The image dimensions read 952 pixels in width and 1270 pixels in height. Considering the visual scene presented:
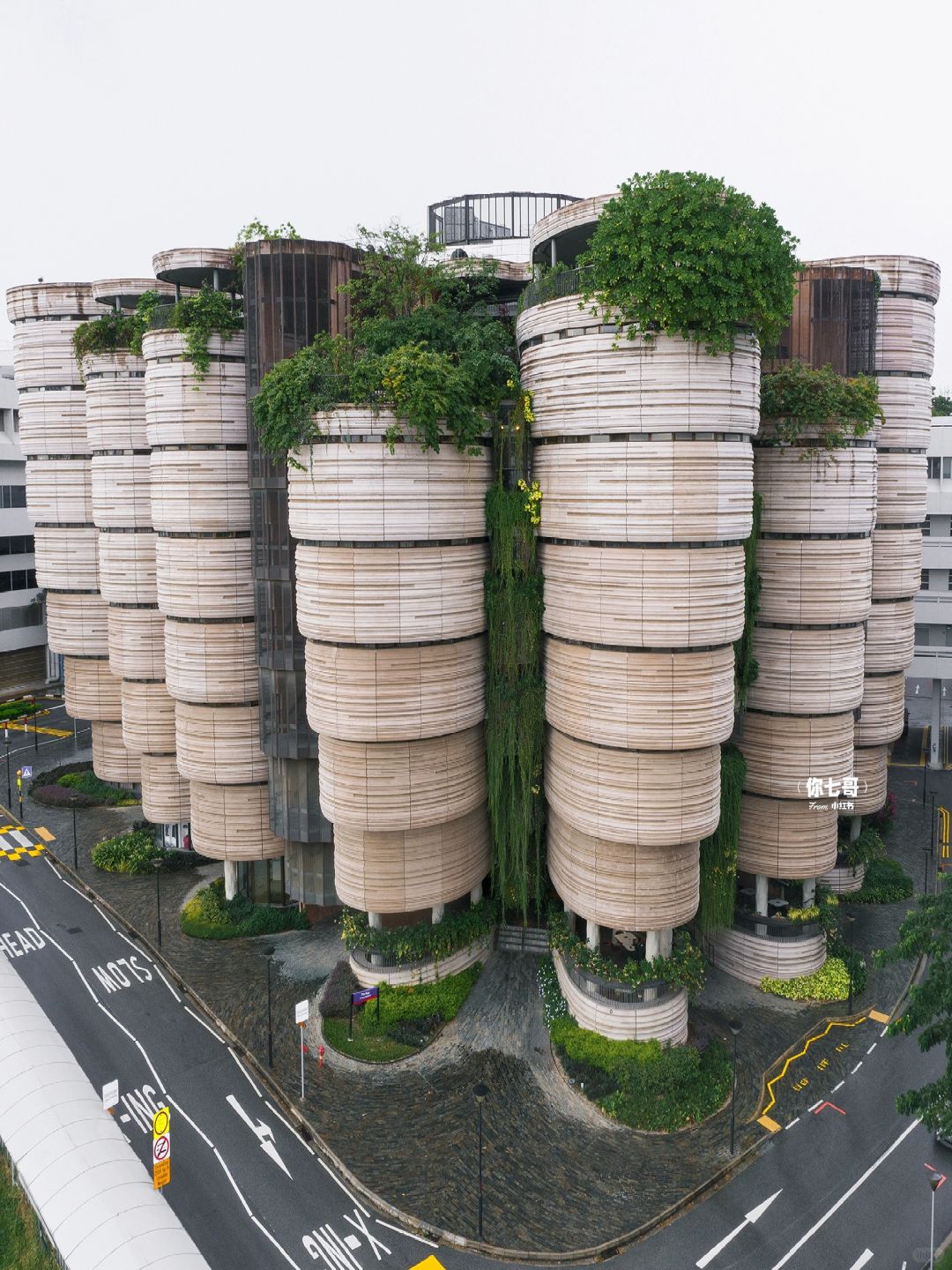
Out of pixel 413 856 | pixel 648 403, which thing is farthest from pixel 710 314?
pixel 413 856

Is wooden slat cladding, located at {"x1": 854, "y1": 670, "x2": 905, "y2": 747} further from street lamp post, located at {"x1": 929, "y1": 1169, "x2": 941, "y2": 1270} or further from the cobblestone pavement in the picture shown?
street lamp post, located at {"x1": 929, "y1": 1169, "x2": 941, "y2": 1270}

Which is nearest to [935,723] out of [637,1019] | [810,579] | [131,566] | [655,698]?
[810,579]

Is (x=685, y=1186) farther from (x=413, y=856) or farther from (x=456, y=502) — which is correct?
(x=456, y=502)

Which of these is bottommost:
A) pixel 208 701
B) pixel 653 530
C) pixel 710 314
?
pixel 208 701

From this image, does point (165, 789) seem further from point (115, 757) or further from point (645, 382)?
point (645, 382)

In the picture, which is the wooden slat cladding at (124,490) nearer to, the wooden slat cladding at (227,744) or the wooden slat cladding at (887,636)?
the wooden slat cladding at (227,744)

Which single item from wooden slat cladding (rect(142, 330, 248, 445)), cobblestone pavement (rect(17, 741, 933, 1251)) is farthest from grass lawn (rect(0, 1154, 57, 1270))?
wooden slat cladding (rect(142, 330, 248, 445))
